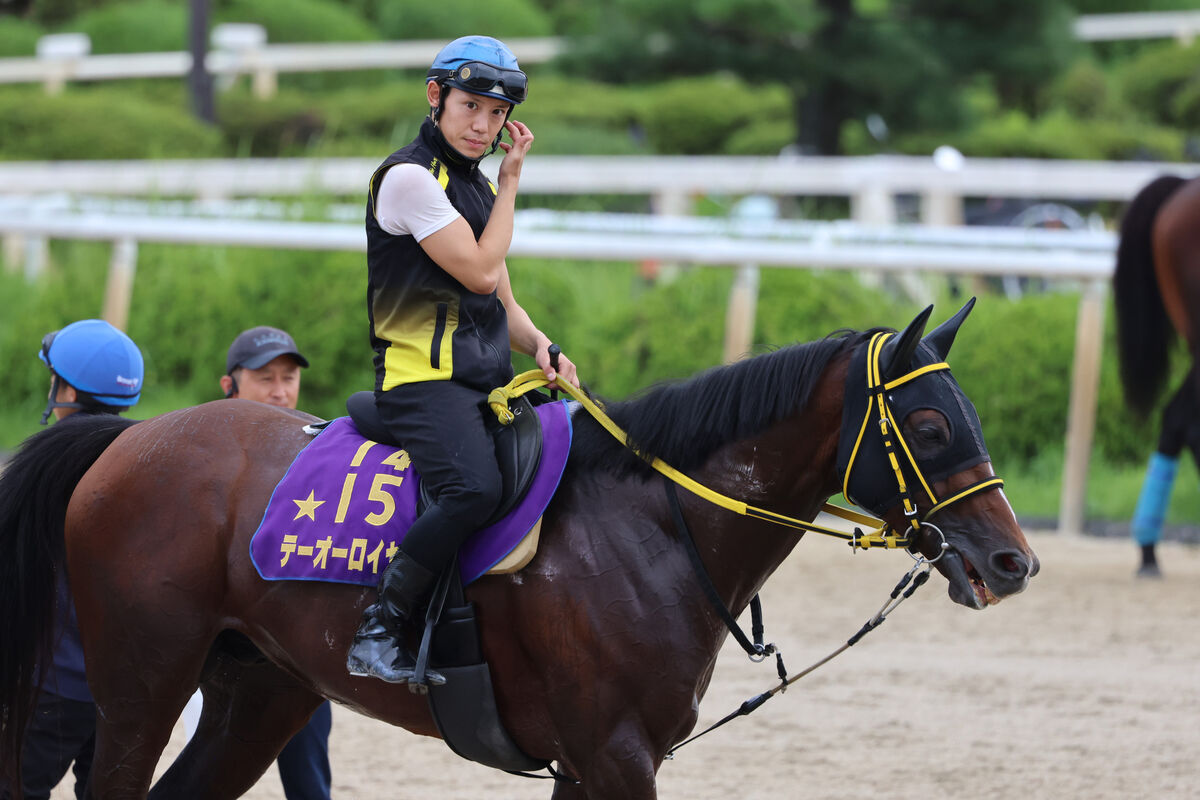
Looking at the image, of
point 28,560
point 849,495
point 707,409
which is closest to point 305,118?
point 28,560

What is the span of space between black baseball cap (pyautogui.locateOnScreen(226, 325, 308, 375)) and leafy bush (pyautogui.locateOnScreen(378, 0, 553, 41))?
1895 centimetres

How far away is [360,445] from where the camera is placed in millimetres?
3566

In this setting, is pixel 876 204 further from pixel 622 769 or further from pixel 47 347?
pixel 622 769

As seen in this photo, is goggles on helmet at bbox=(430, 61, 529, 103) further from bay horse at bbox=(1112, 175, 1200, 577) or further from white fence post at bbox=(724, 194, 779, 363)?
white fence post at bbox=(724, 194, 779, 363)

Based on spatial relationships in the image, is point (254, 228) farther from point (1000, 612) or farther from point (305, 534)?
point (305, 534)

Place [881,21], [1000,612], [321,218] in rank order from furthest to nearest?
1. [881,21]
2. [321,218]
3. [1000,612]

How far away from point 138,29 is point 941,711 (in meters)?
21.2

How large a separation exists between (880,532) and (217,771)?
5.79 ft

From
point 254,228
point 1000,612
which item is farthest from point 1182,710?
point 254,228

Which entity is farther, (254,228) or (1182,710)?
(254,228)

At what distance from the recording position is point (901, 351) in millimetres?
3188

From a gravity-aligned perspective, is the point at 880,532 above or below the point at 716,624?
above

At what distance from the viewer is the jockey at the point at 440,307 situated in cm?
330

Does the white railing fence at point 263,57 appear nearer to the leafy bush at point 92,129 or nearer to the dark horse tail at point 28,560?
the leafy bush at point 92,129
